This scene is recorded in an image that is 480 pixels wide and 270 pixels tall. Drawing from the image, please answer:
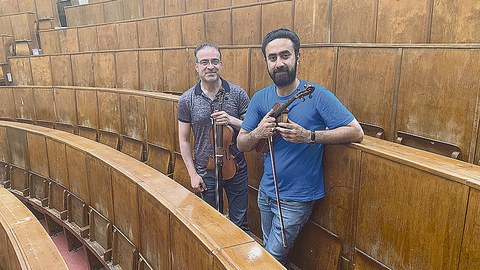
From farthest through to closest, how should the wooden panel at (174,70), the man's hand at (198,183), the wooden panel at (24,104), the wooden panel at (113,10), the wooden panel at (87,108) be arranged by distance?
the wooden panel at (113,10) → the wooden panel at (24,104) → the wooden panel at (87,108) → the wooden panel at (174,70) → the man's hand at (198,183)

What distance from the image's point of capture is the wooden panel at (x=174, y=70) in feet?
4.19

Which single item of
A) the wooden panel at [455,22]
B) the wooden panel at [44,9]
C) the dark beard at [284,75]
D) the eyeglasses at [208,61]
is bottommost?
the dark beard at [284,75]

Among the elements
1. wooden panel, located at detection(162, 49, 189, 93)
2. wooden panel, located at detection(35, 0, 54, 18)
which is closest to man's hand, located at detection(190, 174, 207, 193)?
wooden panel, located at detection(162, 49, 189, 93)

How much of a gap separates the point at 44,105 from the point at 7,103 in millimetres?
272

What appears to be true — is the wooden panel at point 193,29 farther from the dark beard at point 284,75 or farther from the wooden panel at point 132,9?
the dark beard at point 284,75

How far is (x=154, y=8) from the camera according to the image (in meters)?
2.05

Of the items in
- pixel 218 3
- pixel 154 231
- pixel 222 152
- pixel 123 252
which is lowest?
pixel 123 252

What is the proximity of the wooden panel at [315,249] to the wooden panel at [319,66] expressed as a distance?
321mm

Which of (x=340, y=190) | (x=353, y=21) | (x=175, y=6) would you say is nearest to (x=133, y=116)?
(x=353, y=21)

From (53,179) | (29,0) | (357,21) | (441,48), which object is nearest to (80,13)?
(29,0)

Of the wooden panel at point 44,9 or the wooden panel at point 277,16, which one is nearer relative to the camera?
the wooden panel at point 277,16

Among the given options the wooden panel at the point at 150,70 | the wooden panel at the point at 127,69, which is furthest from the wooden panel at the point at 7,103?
the wooden panel at the point at 150,70

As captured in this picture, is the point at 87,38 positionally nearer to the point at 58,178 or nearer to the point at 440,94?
the point at 58,178

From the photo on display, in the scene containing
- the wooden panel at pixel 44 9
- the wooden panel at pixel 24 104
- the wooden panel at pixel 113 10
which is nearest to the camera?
the wooden panel at pixel 24 104
